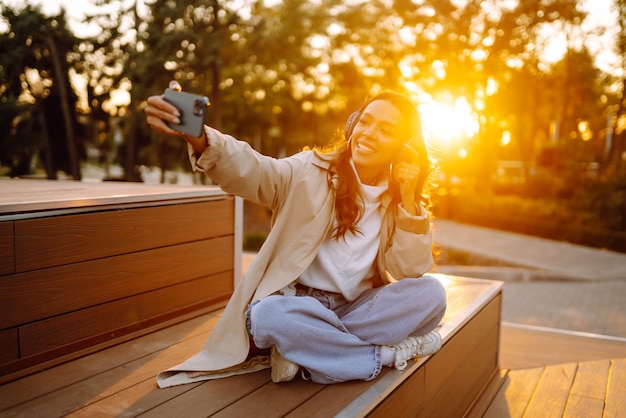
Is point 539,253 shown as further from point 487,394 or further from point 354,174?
point 354,174

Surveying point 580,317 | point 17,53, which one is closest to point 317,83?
point 17,53

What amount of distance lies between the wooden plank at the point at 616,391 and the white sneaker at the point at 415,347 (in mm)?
1120

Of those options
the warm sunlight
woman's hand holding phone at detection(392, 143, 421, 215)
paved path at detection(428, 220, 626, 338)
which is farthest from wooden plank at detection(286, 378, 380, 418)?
the warm sunlight

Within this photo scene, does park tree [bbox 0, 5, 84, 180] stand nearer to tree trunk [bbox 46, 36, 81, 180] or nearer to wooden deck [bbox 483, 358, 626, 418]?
tree trunk [bbox 46, 36, 81, 180]

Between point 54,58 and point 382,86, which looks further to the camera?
point 382,86

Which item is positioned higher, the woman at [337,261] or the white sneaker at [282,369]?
the woman at [337,261]

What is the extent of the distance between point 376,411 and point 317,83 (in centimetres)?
1817

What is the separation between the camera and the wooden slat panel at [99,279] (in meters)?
2.30

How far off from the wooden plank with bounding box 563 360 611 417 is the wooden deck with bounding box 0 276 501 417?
561 millimetres

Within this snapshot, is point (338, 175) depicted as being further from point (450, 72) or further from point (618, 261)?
point (450, 72)

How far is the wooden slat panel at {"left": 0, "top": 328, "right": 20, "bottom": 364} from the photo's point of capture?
7.37 feet

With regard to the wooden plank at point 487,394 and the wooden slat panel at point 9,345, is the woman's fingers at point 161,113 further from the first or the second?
the wooden plank at point 487,394

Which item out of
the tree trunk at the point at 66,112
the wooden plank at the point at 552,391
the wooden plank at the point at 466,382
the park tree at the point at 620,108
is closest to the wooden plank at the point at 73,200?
the wooden plank at the point at 466,382

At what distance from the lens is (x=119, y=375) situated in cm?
229
